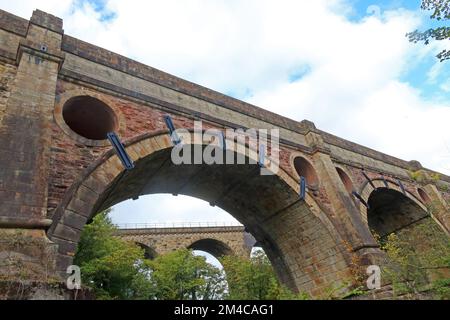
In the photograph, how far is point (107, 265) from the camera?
16.5m

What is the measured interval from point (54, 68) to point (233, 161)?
535 centimetres

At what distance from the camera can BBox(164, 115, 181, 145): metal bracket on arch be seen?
29.3 ft

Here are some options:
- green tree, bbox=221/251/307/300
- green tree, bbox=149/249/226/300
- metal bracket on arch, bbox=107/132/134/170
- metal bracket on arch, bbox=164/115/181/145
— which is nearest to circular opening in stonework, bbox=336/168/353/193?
green tree, bbox=221/251/307/300

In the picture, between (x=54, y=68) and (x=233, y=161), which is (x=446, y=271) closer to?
(x=233, y=161)

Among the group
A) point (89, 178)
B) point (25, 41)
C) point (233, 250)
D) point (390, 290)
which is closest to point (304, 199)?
point (390, 290)

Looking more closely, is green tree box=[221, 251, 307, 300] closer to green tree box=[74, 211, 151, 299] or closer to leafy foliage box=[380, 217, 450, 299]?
green tree box=[74, 211, 151, 299]

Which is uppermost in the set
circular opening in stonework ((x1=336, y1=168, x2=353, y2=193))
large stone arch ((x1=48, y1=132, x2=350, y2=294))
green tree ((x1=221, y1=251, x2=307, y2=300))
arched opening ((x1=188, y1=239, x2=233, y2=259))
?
circular opening in stonework ((x1=336, y1=168, x2=353, y2=193))

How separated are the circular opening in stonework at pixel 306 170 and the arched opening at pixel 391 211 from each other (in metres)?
3.94

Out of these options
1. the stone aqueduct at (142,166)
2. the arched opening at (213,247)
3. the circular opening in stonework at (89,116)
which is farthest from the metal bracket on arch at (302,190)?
the arched opening at (213,247)

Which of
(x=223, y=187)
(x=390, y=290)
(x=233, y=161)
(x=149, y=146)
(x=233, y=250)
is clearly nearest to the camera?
(x=149, y=146)

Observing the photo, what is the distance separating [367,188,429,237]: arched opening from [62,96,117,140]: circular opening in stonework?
36.8 ft

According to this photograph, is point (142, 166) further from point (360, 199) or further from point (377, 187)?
point (377, 187)
